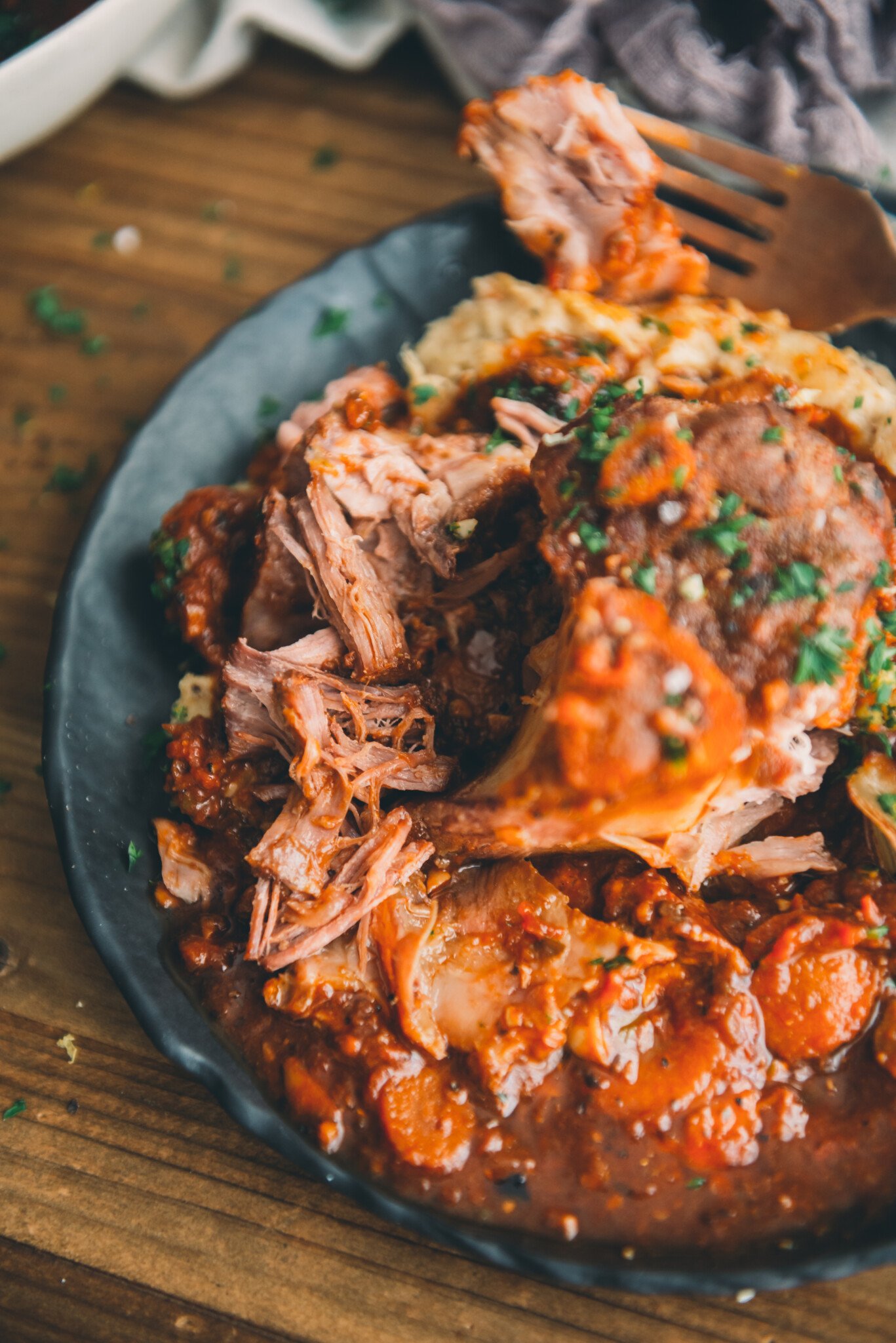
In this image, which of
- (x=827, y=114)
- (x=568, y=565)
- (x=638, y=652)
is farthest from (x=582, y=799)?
(x=827, y=114)

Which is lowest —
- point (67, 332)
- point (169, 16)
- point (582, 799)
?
point (67, 332)

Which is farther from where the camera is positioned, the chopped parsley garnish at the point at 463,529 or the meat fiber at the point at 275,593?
the meat fiber at the point at 275,593

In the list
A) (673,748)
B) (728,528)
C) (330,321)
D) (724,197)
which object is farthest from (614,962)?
(724,197)

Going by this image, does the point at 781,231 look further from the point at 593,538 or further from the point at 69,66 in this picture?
the point at 69,66

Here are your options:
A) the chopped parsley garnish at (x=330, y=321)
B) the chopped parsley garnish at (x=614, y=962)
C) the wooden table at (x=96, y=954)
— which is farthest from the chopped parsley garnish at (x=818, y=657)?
the chopped parsley garnish at (x=330, y=321)

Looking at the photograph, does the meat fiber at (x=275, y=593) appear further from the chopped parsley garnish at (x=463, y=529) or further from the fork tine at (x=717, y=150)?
the fork tine at (x=717, y=150)

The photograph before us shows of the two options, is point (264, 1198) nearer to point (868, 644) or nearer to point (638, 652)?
point (638, 652)
